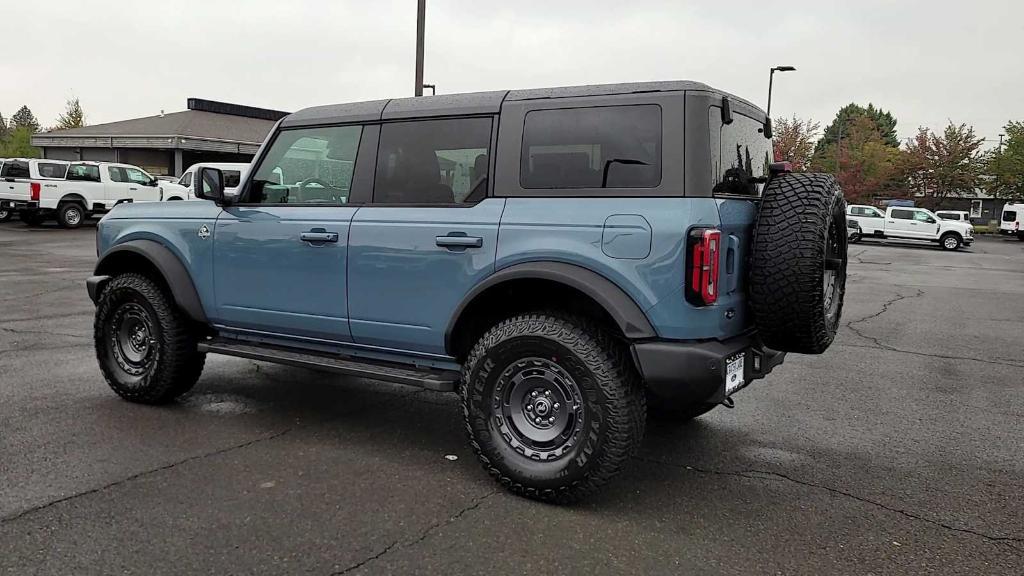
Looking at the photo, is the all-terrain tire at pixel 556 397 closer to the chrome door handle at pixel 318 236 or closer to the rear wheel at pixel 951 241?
the chrome door handle at pixel 318 236

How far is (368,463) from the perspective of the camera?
414cm

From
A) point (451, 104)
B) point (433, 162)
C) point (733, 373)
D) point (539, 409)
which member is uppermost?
point (451, 104)

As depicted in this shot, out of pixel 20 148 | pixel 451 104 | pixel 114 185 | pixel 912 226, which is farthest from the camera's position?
pixel 20 148

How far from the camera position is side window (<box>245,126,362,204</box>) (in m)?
4.50

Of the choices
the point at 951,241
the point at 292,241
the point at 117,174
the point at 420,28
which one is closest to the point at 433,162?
the point at 292,241

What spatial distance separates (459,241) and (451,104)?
82cm

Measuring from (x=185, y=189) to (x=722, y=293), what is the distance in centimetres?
2516

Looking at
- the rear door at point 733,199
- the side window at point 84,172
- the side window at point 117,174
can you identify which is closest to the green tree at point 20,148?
the side window at point 117,174

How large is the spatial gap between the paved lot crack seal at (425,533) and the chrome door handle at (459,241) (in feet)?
4.03

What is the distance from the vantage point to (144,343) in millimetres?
5199

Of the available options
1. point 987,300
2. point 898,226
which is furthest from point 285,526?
point 898,226

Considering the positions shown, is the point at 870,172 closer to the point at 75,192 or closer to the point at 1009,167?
the point at 1009,167

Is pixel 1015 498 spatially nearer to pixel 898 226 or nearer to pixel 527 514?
pixel 527 514

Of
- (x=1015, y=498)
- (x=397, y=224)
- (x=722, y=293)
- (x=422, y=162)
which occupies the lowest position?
(x=1015, y=498)
